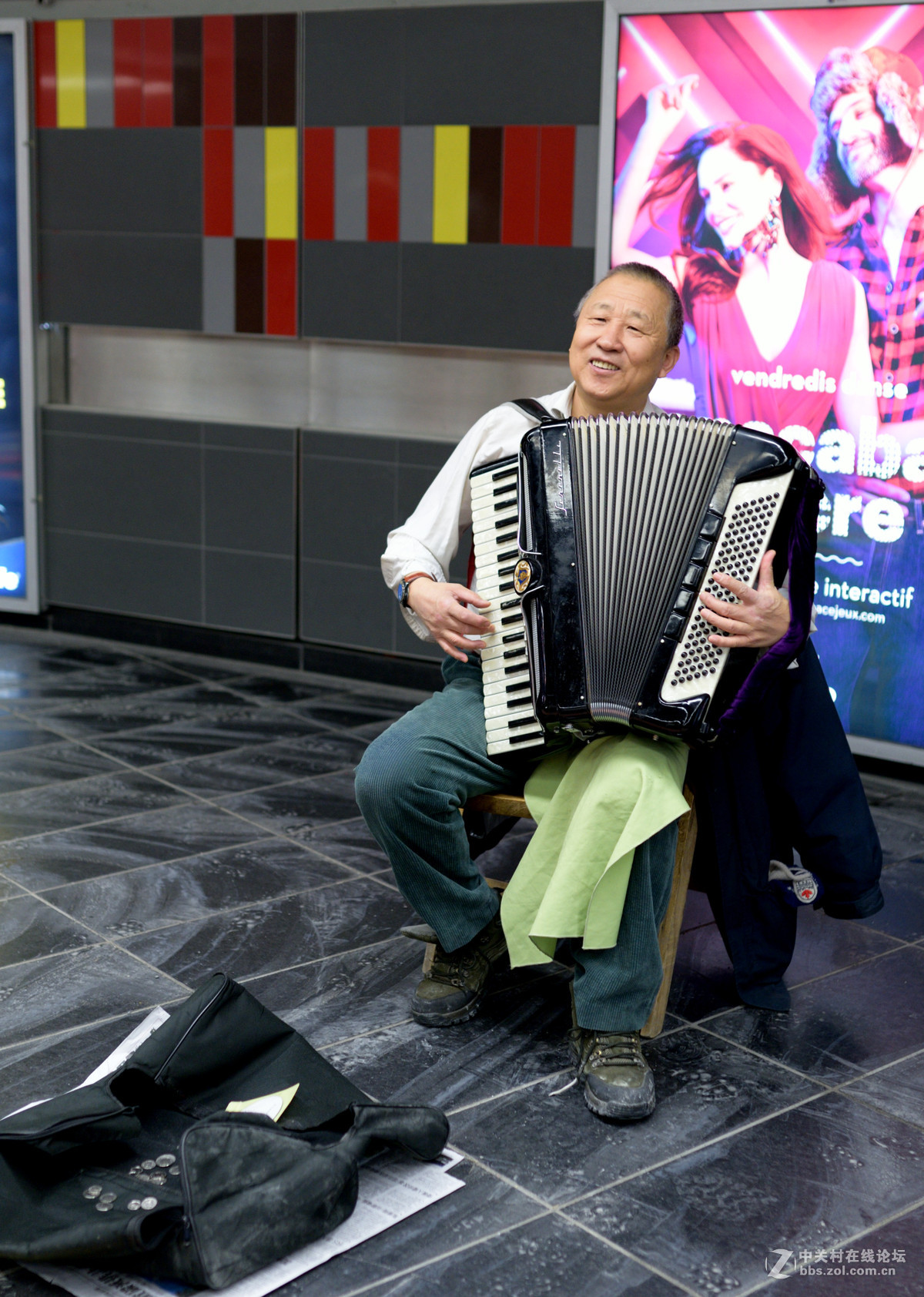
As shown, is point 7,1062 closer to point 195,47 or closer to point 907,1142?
point 907,1142

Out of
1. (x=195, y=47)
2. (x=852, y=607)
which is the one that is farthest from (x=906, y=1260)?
(x=195, y=47)

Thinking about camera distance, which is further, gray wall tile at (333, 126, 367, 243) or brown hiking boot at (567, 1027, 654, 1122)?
gray wall tile at (333, 126, 367, 243)

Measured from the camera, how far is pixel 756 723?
8.21 feet

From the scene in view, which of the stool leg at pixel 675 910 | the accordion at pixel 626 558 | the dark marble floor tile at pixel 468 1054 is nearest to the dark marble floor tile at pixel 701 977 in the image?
the stool leg at pixel 675 910

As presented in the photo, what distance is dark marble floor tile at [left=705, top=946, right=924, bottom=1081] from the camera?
8.12 feet

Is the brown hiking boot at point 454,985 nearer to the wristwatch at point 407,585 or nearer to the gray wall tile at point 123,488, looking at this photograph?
the wristwatch at point 407,585

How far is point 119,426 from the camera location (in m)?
5.29

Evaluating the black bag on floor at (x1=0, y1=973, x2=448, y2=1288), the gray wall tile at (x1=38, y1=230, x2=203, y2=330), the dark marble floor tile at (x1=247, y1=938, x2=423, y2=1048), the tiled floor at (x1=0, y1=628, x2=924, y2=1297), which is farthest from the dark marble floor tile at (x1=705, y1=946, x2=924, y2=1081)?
the gray wall tile at (x1=38, y1=230, x2=203, y2=330)

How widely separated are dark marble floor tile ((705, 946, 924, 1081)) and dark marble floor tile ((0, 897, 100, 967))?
1271 millimetres

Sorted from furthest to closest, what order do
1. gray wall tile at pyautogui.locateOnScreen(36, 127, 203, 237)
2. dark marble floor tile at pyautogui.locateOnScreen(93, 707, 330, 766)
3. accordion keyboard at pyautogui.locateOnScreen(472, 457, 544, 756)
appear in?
gray wall tile at pyautogui.locateOnScreen(36, 127, 203, 237), dark marble floor tile at pyautogui.locateOnScreen(93, 707, 330, 766), accordion keyboard at pyautogui.locateOnScreen(472, 457, 544, 756)

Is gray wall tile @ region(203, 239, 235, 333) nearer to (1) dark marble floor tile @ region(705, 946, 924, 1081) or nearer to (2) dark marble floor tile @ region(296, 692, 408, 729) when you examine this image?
(2) dark marble floor tile @ region(296, 692, 408, 729)

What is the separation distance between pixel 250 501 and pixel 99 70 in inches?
64.8

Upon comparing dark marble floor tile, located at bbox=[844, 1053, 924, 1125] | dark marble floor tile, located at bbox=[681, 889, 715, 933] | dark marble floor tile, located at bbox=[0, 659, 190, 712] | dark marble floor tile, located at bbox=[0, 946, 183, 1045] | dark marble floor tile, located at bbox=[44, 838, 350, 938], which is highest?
dark marble floor tile, located at bbox=[0, 659, 190, 712]

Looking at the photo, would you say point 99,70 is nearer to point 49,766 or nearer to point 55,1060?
point 49,766
